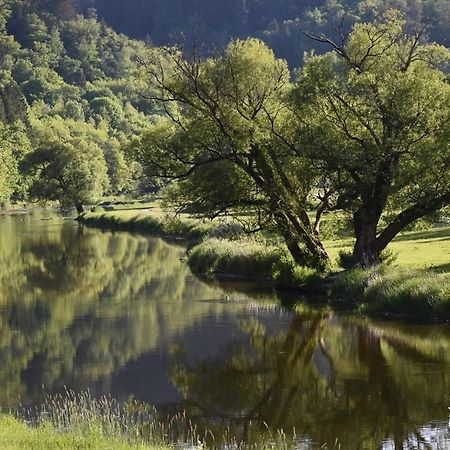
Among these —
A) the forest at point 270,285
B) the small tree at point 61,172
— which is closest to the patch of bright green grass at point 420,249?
the forest at point 270,285

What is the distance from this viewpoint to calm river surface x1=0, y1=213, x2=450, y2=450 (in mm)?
18922

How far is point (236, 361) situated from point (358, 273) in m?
10.5

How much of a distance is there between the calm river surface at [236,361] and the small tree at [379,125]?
5.69 metres

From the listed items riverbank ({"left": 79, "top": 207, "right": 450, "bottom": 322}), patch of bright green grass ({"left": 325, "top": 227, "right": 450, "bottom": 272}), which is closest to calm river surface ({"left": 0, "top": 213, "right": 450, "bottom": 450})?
riverbank ({"left": 79, "top": 207, "right": 450, "bottom": 322})

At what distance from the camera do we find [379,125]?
34.9 meters

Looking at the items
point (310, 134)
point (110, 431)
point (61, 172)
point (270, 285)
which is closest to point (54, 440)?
point (110, 431)

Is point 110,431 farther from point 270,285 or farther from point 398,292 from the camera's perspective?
point 270,285

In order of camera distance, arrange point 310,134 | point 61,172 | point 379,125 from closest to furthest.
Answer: point 310,134
point 379,125
point 61,172

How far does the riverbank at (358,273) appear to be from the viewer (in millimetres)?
29406

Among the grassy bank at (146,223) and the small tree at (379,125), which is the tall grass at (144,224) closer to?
the grassy bank at (146,223)

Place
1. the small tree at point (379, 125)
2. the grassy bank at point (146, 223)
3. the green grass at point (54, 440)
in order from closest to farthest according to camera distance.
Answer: the green grass at point (54, 440) < the small tree at point (379, 125) < the grassy bank at point (146, 223)

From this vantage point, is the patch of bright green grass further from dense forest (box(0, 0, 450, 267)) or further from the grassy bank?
the grassy bank

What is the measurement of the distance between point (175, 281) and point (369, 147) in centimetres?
1412

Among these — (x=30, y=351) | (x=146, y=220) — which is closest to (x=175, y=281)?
(x=30, y=351)
